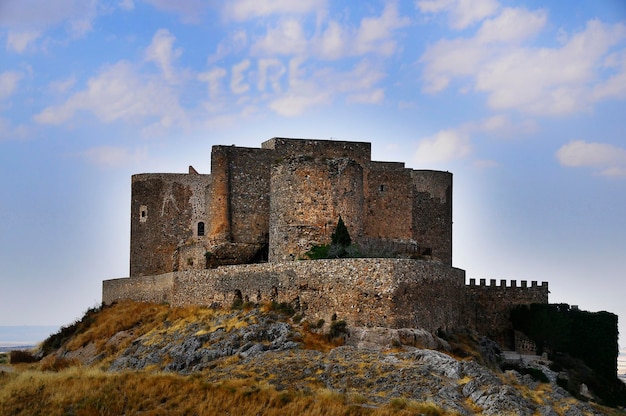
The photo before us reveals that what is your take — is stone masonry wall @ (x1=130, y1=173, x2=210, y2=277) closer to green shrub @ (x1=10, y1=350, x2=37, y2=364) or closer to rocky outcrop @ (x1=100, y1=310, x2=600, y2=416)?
green shrub @ (x1=10, y1=350, x2=37, y2=364)

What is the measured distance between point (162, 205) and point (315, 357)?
21566 millimetres

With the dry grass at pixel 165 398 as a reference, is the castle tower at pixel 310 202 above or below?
above

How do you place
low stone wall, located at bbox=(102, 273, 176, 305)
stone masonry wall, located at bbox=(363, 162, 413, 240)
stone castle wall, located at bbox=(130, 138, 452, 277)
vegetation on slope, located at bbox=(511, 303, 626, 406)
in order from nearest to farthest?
stone castle wall, located at bbox=(130, 138, 452, 277) < vegetation on slope, located at bbox=(511, 303, 626, 406) < stone masonry wall, located at bbox=(363, 162, 413, 240) < low stone wall, located at bbox=(102, 273, 176, 305)

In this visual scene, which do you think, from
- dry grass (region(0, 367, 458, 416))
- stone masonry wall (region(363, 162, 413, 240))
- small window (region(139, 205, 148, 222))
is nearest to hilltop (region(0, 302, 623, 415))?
dry grass (region(0, 367, 458, 416))

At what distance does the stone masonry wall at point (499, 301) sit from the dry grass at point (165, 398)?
20.5 meters

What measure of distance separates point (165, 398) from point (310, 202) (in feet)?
46.9

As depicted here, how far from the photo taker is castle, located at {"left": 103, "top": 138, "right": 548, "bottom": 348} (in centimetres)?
3853

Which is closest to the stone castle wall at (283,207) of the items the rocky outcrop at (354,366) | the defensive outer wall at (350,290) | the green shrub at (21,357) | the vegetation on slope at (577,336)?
the defensive outer wall at (350,290)

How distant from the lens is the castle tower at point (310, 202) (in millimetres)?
44062

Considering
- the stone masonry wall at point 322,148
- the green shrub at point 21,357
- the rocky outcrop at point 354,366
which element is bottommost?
the green shrub at point 21,357

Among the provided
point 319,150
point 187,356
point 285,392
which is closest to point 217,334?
point 187,356

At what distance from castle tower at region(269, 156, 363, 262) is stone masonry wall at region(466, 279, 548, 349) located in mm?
9611

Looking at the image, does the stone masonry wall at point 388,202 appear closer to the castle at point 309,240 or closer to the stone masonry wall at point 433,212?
the castle at point 309,240

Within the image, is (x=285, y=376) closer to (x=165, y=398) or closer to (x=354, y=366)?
(x=354, y=366)
